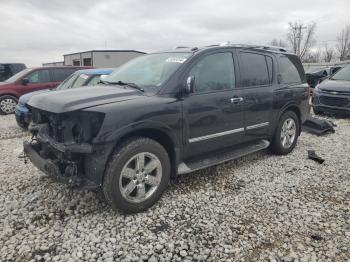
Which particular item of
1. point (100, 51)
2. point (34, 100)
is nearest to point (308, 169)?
point (34, 100)

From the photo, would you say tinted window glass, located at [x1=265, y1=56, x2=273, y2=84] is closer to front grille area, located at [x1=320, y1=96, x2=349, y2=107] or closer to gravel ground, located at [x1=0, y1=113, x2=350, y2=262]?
gravel ground, located at [x1=0, y1=113, x2=350, y2=262]

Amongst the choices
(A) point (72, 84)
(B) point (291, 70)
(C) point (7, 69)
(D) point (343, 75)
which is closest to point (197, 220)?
(B) point (291, 70)

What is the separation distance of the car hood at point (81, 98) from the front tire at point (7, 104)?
7.86 m

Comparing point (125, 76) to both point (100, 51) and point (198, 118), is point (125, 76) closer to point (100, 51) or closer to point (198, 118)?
point (198, 118)

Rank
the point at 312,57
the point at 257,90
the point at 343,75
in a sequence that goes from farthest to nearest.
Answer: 1. the point at 312,57
2. the point at 343,75
3. the point at 257,90

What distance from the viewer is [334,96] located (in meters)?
9.13

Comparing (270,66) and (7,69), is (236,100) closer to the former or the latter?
(270,66)

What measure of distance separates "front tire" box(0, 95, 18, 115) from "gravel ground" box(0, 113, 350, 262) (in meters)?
6.55

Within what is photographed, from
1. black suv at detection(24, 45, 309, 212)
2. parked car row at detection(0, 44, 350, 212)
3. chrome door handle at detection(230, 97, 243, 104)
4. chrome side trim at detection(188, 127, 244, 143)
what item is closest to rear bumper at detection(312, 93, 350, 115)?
parked car row at detection(0, 44, 350, 212)

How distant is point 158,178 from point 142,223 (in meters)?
0.54

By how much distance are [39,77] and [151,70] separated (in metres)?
7.57

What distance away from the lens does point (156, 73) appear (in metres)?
4.01

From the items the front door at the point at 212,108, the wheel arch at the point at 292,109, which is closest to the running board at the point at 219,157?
the front door at the point at 212,108

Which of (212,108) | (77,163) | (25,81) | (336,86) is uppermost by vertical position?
(25,81)
